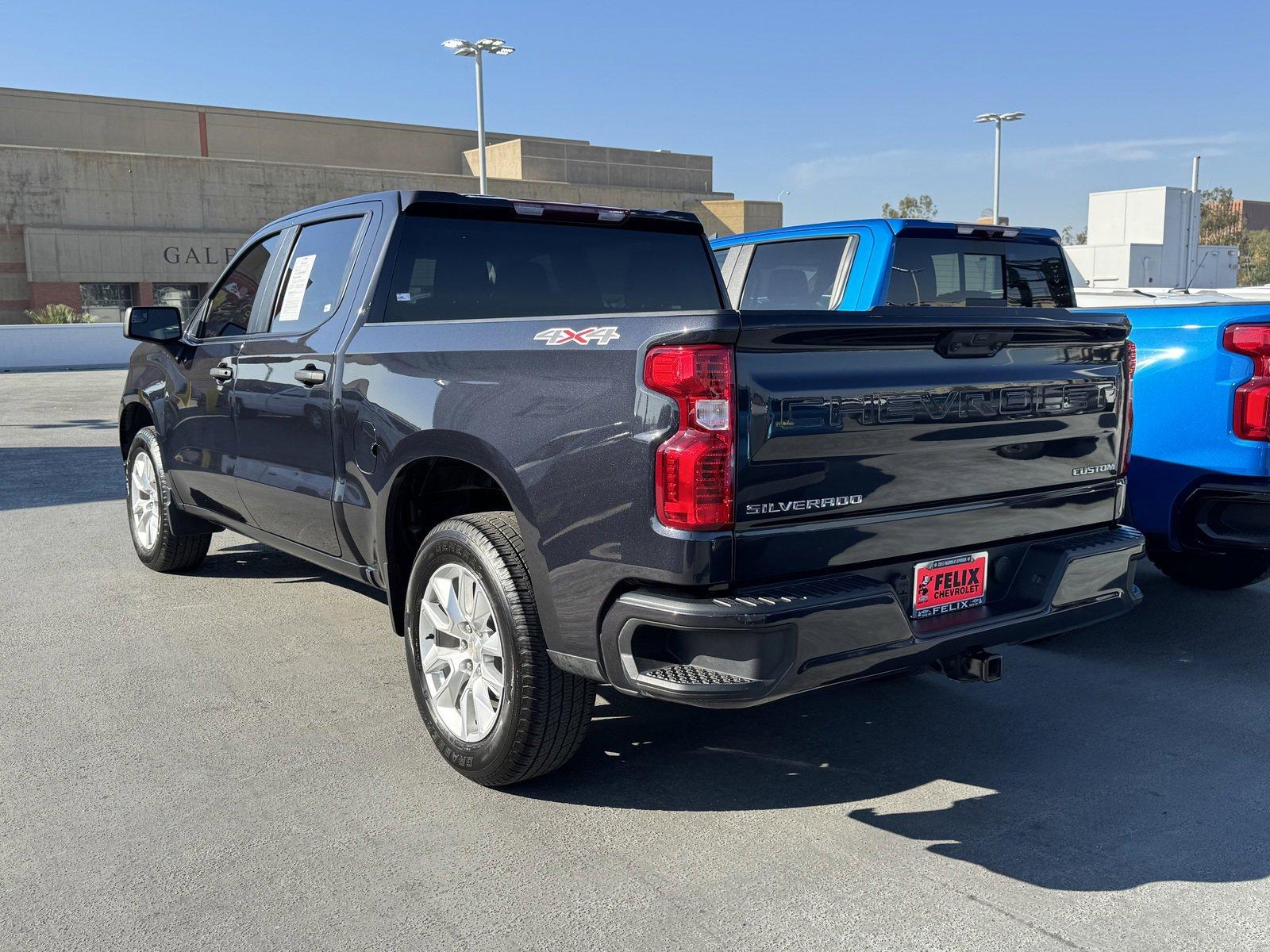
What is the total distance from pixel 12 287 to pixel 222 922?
162 feet

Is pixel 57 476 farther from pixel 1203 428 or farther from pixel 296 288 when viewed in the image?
pixel 1203 428

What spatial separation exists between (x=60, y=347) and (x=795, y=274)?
32225 mm

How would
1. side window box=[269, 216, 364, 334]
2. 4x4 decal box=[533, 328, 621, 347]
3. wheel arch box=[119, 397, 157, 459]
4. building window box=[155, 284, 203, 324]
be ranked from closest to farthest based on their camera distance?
1. 4x4 decal box=[533, 328, 621, 347]
2. side window box=[269, 216, 364, 334]
3. wheel arch box=[119, 397, 157, 459]
4. building window box=[155, 284, 203, 324]

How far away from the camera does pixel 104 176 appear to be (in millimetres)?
47031

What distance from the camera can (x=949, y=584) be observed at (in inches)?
140

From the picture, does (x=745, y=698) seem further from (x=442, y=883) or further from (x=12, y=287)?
(x=12, y=287)

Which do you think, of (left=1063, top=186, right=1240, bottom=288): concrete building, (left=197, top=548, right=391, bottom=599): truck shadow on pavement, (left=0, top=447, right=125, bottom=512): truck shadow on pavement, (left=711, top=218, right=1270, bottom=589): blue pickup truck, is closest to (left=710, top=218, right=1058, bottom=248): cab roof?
(left=711, top=218, right=1270, bottom=589): blue pickup truck

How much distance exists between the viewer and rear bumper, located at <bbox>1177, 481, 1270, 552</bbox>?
5.09m

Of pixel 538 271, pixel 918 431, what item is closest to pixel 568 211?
pixel 538 271

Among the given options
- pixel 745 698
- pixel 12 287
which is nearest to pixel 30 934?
pixel 745 698

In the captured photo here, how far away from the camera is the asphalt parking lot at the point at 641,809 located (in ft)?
9.99

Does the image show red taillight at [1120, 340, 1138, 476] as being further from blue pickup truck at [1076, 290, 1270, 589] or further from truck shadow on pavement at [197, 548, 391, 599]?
truck shadow on pavement at [197, 548, 391, 599]

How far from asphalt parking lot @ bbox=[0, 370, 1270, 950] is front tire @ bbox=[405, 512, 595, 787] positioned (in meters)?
0.18

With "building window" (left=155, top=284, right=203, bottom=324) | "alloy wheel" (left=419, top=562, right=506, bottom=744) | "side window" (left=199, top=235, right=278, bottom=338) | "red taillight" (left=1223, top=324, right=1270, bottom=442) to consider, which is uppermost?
"building window" (left=155, top=284, right=203, bottom=324)
